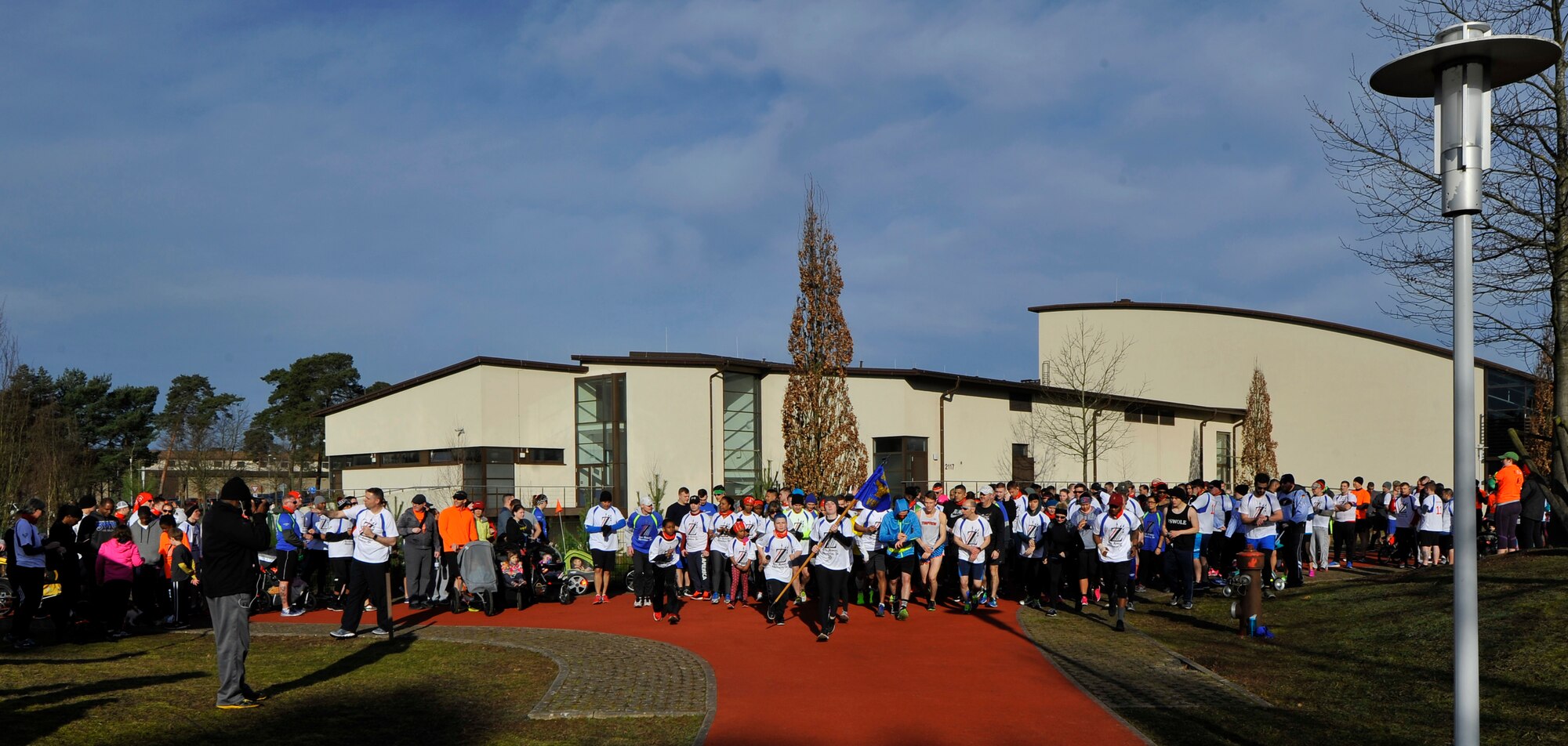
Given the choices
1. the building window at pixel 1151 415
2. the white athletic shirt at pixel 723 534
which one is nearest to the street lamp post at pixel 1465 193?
the white athletic shirt at pixel 723 534

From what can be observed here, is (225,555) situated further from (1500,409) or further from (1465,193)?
(1500,409)

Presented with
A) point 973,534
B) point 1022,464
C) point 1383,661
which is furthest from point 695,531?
point 1022,464

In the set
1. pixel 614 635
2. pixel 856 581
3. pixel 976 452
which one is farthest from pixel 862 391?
pixel 614 635

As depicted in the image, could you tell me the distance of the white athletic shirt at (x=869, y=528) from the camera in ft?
55.7

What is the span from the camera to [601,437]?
3247 centimetres

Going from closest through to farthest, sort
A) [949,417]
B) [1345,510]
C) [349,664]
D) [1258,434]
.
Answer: [349,664] → [1345,510] → [949,417] → [1258,434]

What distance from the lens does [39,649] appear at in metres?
13.4

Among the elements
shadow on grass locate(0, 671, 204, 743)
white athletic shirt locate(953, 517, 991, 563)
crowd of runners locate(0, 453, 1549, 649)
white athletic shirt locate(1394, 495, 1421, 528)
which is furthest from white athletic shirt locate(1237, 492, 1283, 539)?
shadow on grass locate(0, 671, 204, 743)

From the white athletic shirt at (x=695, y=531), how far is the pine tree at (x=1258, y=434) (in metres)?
31.9

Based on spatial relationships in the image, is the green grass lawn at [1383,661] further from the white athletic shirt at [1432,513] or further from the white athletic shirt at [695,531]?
the white athletic shirt at [695,531]

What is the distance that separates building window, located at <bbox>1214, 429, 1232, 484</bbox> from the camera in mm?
46619

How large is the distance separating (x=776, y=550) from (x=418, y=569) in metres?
6.14

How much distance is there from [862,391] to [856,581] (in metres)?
14.4

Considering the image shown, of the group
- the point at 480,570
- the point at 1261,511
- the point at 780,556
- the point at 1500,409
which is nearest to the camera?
the point at 780,556
